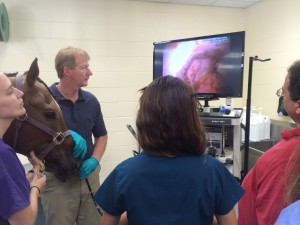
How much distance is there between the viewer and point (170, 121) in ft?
2.92

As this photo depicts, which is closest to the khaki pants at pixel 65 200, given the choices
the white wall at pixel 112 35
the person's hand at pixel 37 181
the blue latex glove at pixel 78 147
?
the blue latex glove at pixel 78 147

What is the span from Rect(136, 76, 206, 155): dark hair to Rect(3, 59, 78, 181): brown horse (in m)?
0.59

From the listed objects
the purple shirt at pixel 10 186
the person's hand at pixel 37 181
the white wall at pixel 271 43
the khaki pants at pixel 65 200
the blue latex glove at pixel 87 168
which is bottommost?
the khaki pants at pixel 65 200

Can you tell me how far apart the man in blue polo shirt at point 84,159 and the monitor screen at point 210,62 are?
36.5 inches

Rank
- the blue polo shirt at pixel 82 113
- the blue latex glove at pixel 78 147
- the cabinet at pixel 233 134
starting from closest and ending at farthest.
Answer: the blue latex glove at pixel 78 147, the blue polo shirt at pixel 82 113, the cabinet at pixel 233 134

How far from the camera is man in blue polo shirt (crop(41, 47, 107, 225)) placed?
165cm

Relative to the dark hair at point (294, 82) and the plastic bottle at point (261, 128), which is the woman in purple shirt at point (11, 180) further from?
the plastic bottle at point (261, 128)

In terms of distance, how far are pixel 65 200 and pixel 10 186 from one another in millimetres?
939

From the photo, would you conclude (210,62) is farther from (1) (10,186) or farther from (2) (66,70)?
(1) (10,186)

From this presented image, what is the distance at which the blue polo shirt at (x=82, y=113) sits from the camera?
175cm

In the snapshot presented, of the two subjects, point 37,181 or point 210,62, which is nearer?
point 37,181

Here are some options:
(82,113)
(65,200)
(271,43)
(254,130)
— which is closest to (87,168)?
(65,200)

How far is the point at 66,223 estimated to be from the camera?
1.66 m

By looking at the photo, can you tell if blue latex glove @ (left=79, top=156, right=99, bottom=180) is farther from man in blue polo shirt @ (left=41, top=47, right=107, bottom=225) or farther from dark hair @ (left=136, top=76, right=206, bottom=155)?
dark hair @ (left=136, top=76, right=206, bottom=155)
